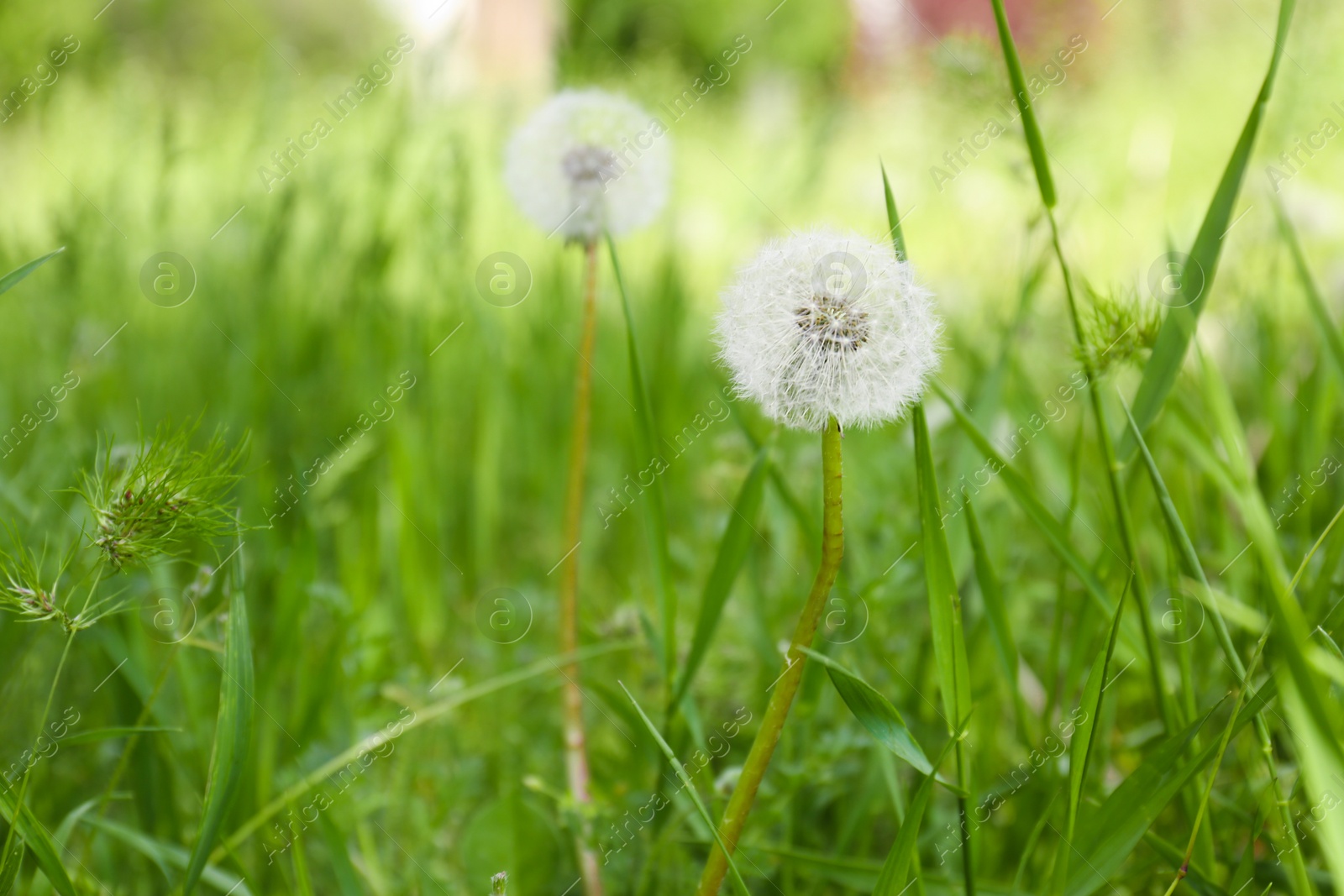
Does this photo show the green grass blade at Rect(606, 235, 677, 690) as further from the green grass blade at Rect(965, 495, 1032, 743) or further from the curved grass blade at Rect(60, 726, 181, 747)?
the curved grass blade at Rect(60, 726, 181, 747)

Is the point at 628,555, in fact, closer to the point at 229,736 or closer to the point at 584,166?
the point at 584,166

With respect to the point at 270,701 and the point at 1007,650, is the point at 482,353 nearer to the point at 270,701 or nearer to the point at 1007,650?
the point at 270,701

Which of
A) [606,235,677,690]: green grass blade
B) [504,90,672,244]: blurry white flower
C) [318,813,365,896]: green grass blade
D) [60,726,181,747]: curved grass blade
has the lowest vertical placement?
[318,813,365,896]: green grass blade

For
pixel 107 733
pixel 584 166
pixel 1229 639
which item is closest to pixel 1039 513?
pixel 1229 639

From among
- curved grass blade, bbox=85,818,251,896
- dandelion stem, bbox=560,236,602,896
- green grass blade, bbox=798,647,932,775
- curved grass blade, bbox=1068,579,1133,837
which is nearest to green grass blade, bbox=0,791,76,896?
curved grass blade, bbox=85,818,251,896

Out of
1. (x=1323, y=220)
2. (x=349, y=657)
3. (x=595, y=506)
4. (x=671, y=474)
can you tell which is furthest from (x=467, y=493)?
(x=1323, y=220)

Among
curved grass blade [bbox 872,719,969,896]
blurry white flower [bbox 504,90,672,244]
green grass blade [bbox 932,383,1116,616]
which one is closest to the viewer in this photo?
curved grass blade [bbox 872,719,969,896]

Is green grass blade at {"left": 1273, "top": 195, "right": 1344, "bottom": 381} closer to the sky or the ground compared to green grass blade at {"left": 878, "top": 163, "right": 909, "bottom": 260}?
closer to the ground
